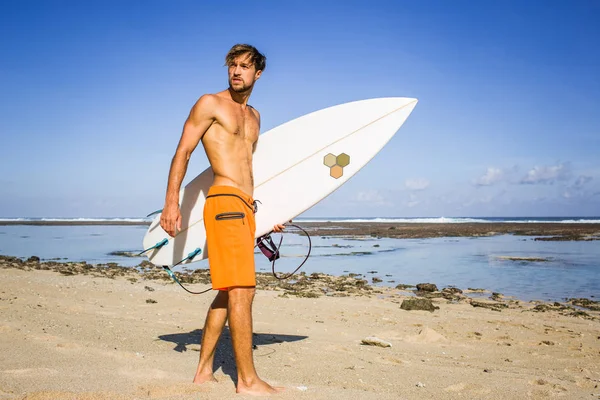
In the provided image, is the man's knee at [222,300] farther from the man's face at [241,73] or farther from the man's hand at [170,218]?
the man's face at [241,73]

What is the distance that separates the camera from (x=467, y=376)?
144 inches

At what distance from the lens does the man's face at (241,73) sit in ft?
10.0

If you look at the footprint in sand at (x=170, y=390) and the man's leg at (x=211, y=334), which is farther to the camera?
the man's leg at (x=211, y=334)

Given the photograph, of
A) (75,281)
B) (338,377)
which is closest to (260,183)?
(338,377)

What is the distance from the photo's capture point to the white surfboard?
3961 mm

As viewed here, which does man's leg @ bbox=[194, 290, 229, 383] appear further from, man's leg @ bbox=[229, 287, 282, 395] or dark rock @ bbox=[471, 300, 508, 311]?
dark rock @ bbox=[471, 300, 508, 311]

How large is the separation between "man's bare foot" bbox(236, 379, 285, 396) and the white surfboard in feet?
4.40

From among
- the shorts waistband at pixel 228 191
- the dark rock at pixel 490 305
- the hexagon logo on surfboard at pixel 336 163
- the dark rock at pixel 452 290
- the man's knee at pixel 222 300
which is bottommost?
the dark rock at pixel 490 305

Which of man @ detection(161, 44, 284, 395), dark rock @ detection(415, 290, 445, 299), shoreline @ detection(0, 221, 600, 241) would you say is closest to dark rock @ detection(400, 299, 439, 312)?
dark rock @ detection(415, 290, 445, 299)

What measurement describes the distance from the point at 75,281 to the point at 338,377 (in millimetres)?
6861

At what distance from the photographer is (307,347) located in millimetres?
4336

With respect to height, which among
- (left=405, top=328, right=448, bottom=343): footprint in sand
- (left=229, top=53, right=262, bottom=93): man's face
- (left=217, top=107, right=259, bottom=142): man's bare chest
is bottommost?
(left=405, top=328, right=448, bottom=343): footprint in sand

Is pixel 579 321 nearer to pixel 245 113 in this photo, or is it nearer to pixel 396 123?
pixel 396 123

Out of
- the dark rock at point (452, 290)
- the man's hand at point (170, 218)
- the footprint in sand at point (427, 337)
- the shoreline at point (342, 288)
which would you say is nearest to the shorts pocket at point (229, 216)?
the man's hand at point (170, 218)
